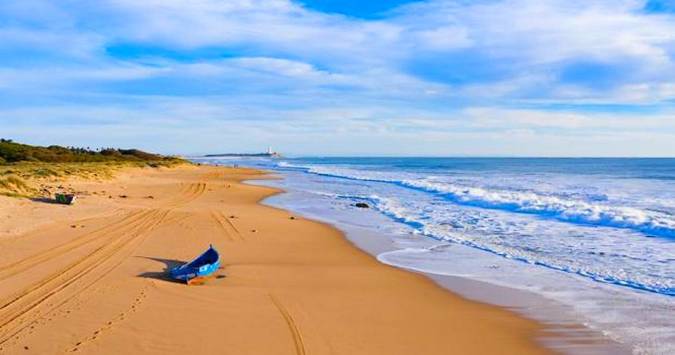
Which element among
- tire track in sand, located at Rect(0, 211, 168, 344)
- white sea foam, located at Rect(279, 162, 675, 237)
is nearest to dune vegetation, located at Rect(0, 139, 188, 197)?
tire track in sand, located at Rect(0, 211, 168, 344)

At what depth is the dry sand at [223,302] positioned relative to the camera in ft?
20.9

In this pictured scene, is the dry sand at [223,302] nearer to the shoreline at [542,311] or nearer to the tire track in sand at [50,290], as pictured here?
the tire track in sand at [50,290]

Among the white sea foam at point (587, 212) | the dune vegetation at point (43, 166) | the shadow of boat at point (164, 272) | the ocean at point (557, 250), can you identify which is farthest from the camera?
the dune vegetation at point (43, 166)

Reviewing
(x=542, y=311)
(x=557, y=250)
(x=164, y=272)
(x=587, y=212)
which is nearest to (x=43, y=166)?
(x=164, y=272)

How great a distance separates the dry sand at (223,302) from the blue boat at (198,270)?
216mm

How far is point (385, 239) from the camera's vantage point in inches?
595

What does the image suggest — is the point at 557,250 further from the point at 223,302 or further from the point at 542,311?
the point at 223,302

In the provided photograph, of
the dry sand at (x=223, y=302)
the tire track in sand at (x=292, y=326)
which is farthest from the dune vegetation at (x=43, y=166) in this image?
the tire track in sand at (x=292, y=326)

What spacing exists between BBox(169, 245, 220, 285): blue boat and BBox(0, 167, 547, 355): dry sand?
22cm

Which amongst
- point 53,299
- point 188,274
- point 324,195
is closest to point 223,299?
point 188,274

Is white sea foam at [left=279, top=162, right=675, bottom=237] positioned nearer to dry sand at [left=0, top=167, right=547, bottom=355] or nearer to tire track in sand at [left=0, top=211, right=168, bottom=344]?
dry sand at [left=0, top=167, right=547, bottom=355]

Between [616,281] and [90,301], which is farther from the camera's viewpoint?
[616,281]

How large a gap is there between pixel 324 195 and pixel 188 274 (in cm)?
2155

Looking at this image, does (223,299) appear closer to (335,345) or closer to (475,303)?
(335,345)
